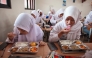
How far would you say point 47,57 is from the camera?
0.86 m

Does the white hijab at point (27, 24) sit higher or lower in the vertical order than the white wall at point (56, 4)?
lower

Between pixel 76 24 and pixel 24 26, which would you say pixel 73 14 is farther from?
pixel 24 26

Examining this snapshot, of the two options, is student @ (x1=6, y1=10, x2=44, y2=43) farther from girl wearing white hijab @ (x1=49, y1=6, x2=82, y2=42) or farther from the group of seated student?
girl wearing white hijab @ (x1=49, y1=6, x2=82, y2=42)

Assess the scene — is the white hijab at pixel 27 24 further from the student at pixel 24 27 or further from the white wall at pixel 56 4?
the white wall at pixel 56 4

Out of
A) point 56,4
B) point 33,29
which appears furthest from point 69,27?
point 56,4

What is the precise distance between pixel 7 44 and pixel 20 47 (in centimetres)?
27

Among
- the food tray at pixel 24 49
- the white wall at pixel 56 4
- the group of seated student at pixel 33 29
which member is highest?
the white wall at pixel 56 4

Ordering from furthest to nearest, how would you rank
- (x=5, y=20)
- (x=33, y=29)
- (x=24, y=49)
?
(x=5, y=20) < (x=33, y=29) < (x=24, y=49)

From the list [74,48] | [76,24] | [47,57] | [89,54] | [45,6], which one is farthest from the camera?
[45,6]

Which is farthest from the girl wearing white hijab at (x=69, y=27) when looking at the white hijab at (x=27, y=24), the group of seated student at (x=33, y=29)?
the white hijab at (x=27, y=24)

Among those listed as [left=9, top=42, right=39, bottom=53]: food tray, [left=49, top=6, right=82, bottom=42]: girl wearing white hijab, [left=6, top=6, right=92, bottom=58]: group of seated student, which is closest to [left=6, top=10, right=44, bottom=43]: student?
[left=6, top=6, right=92, bottom=58]: group of seated student

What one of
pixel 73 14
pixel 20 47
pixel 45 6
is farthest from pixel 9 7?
pixel 45 6

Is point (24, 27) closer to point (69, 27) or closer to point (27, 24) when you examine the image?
point (27, 24)

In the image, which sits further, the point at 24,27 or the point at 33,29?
the point at 33,29
